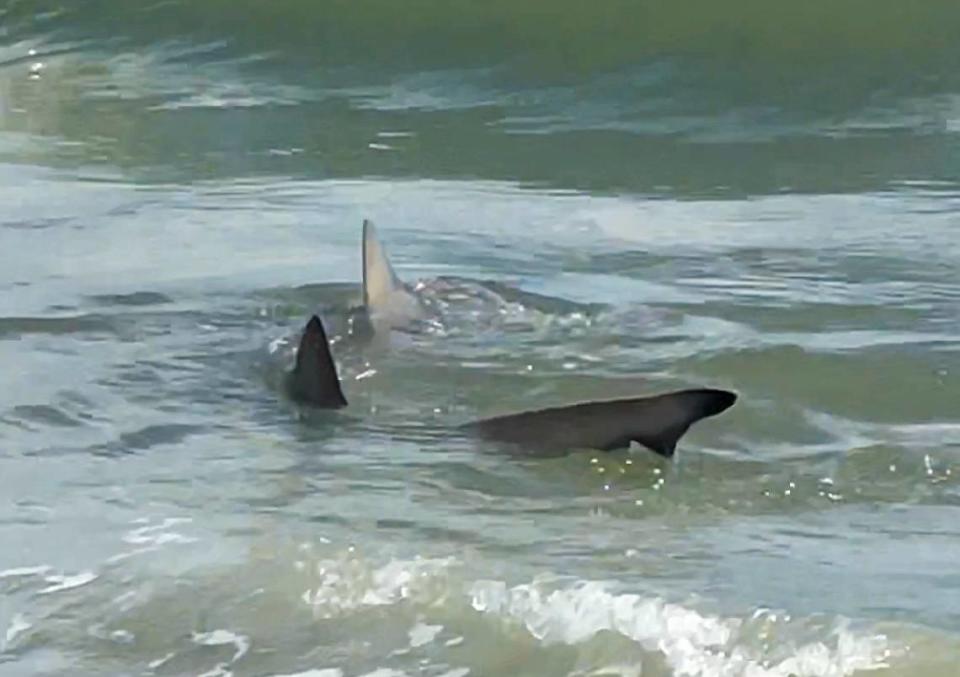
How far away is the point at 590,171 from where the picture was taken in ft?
29.0

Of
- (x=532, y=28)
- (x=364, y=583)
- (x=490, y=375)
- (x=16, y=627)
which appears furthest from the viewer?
(x=532, y=28)

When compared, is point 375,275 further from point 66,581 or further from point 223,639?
point 223,639

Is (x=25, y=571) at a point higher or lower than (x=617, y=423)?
lower

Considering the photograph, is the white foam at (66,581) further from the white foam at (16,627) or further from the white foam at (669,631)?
the white foam at (669,631)

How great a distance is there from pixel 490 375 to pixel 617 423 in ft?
3.47

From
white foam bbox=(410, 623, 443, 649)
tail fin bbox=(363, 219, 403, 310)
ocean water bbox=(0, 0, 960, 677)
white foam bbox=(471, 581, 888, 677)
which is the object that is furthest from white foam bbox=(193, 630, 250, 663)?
tail fin bbox=(363, 219, 403, 310)

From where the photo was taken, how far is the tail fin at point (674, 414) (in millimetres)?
4301

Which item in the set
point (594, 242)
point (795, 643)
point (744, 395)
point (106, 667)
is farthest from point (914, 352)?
point (106, 667)

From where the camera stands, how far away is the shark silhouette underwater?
14.3ft

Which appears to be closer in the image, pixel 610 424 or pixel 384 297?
pixel 610 424

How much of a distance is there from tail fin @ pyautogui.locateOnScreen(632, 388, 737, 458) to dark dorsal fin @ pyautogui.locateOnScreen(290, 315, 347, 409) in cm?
79

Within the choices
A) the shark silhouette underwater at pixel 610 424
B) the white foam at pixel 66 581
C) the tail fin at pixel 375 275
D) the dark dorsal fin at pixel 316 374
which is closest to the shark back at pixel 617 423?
the shark silhouette underwater at pixel 610 424

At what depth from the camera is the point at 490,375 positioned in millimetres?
5461

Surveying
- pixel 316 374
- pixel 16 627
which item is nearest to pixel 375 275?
pixel 316 374
